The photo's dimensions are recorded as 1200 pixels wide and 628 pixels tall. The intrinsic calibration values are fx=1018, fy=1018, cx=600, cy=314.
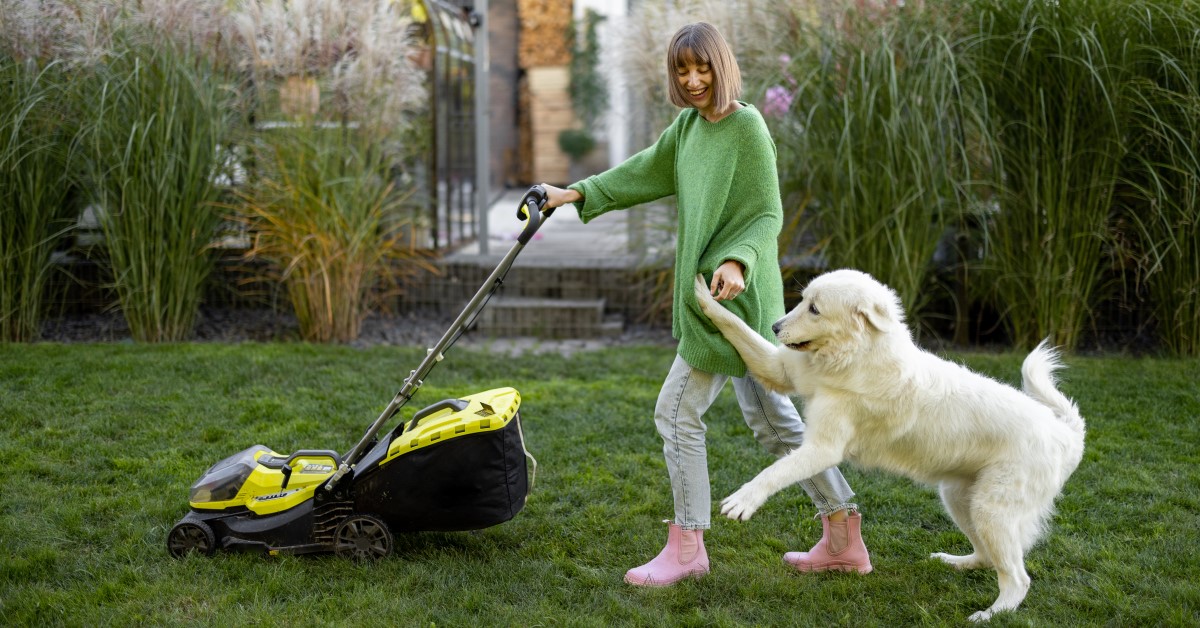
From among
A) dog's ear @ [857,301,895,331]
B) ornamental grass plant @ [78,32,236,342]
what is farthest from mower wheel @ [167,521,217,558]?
ornamental grass plant @ [78,32,236,342]

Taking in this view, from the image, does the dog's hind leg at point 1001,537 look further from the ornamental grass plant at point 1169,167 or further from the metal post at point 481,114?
the metal post at point 481,114

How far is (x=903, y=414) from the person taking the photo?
275 cm

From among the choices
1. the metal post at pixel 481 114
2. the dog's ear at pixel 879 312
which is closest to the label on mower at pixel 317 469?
the dog's ear at pixel 879 312

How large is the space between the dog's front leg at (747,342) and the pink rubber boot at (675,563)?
55 cm

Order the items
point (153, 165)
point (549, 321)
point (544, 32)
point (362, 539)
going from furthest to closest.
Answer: point (544, 32)
point (549, 321)
point (153, 165)
point (362, 539)

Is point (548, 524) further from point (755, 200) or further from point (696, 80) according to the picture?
point (696, 80)

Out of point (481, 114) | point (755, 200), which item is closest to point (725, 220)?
point (755, 200)

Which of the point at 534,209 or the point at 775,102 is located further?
the point at 775,102

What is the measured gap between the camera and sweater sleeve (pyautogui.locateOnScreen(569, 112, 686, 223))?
3139 millimetres

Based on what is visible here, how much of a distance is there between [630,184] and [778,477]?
1060 millimetres

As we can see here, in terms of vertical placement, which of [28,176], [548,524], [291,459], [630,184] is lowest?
[548,524]

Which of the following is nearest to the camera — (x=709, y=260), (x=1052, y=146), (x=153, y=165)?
(x=709, y=260)

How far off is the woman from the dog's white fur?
109 mm

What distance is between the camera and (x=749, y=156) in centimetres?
285
